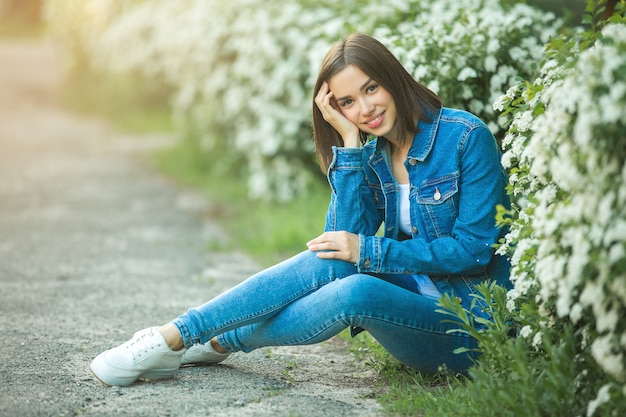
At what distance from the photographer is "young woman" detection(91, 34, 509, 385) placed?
3.07 m

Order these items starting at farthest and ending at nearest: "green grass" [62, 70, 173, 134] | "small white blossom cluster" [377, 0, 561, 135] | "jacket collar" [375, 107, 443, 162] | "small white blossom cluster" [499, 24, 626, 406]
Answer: "green grass" [62, 70, 173, 134], "small white blossom cluster" [377, 0, 561, 135], "jacket collar" [375, 107, 443, 162], "small white blossom cluster" [499, 24, 626, 406]

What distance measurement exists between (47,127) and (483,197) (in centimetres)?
1231

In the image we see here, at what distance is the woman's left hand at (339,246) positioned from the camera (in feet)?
10.4

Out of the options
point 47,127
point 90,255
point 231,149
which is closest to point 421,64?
point 90,255

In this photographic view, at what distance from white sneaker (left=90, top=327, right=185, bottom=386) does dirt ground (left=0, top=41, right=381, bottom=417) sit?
2.0 inches

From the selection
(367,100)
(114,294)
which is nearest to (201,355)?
(367,100)

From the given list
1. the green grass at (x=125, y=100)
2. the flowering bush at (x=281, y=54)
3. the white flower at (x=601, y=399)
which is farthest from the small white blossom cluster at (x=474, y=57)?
the green grass at (x=125, y=100)

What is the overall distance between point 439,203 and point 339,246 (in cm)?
42

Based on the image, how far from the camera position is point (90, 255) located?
605 centimetres

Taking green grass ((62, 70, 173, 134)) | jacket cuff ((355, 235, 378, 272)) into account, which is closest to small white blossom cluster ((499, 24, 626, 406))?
jacket cuff ((355, 235, 378, 272))

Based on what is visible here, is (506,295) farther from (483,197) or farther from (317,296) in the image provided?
(317,296)

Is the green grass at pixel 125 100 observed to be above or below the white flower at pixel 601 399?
above

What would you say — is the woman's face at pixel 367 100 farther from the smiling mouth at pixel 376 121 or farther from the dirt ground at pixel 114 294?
the dirt ground at pixel 114 294

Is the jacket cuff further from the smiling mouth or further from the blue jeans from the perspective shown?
the smiling mouth
